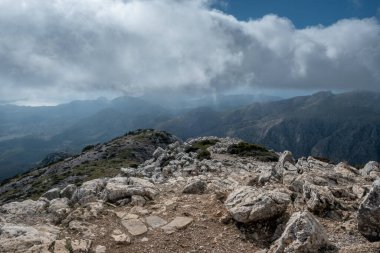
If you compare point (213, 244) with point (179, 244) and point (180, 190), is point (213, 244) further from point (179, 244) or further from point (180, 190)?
point (180, 190)

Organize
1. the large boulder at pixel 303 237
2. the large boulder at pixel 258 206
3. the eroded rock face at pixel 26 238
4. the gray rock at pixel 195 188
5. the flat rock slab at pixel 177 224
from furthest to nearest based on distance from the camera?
the gray rock at pixel 195 188
the flat rock slab at pixel 177 224
the large boulder at pixel 258 206
the eroded rock face at pixel 26 238
the large boulder at pixel 303 237

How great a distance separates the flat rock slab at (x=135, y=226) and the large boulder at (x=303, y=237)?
6.10m

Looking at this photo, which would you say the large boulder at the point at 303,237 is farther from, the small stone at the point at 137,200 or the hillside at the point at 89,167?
the hillside at the point at 89,167

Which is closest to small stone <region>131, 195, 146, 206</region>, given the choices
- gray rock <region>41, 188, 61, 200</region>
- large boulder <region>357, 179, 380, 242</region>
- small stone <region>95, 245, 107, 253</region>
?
small stone <region>95, 245, 107, 253</region>

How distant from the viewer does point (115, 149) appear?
10194 cm

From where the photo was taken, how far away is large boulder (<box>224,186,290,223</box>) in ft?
55.8

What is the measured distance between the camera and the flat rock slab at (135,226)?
57.0ft

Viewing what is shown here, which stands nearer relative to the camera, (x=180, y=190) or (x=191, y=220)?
(x=191, y=220)

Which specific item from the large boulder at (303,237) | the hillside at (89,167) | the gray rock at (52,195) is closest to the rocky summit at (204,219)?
the large boulder at (303,237)

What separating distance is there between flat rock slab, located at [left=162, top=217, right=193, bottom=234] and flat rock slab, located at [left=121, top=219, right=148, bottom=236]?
1008 mm

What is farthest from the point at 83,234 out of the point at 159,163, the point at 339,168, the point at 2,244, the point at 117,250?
the point at 159,163

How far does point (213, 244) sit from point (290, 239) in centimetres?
340

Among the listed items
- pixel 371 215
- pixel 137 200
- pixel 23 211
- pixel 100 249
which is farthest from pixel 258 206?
pixel 23 211

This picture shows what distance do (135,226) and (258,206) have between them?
5.79 metres
